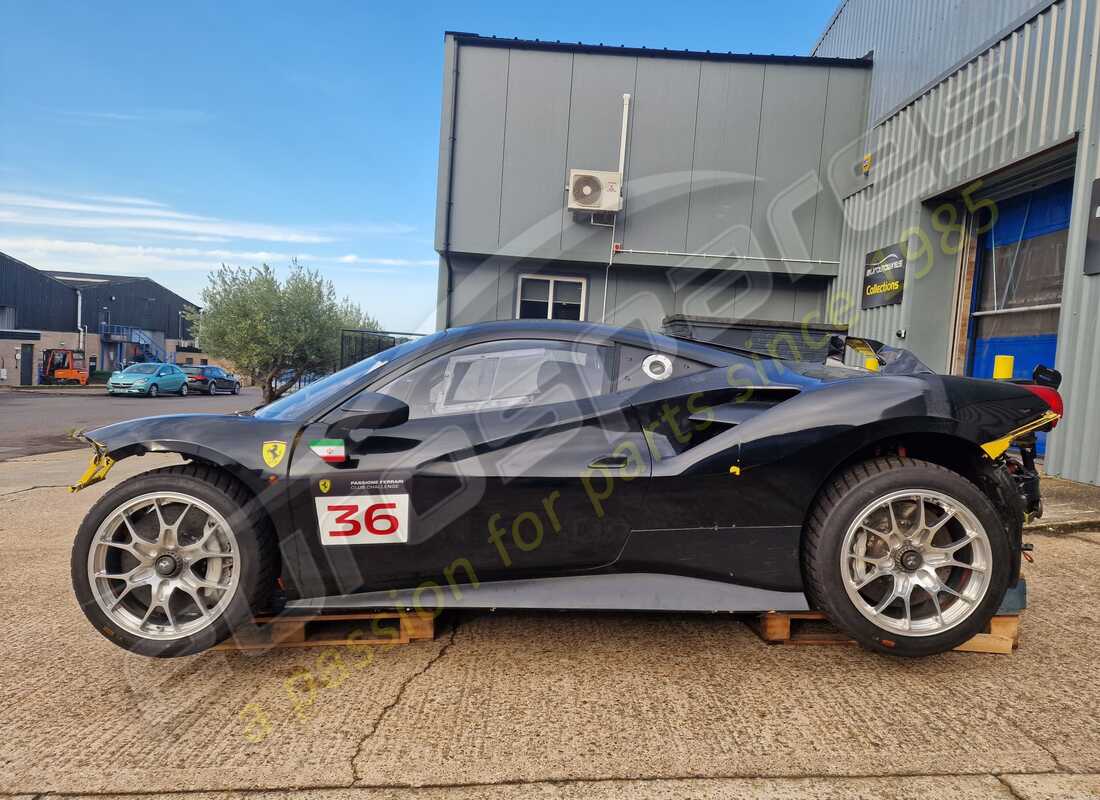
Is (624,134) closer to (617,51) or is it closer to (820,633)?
(617,51)

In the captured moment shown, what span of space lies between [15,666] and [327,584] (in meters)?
1.25

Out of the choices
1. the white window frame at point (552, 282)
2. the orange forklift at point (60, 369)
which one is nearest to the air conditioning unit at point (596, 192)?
the white window frame at point (552, 282)

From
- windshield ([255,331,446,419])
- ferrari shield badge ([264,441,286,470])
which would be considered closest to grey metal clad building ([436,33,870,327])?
windshield ([255,331,446,419])

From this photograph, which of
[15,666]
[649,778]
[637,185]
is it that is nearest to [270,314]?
[637,185]

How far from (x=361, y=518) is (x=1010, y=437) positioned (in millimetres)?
2494

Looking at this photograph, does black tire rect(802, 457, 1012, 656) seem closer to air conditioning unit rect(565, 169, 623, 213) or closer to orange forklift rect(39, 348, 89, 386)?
air conditioning unit rect(565, 169, 623, 213)

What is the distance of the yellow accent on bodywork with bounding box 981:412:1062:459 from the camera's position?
231cm

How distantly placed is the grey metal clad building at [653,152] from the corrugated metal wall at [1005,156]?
3.91 ft

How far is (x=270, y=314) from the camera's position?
15.6m

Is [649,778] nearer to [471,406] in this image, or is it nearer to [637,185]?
[471,406]

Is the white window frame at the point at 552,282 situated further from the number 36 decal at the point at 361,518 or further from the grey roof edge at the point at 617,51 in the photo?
the number 36 decal at the point at 361,518

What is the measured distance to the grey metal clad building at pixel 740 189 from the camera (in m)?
7.36

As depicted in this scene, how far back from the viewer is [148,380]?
25.3 meters

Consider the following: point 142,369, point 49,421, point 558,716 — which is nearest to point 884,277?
point 558,716
